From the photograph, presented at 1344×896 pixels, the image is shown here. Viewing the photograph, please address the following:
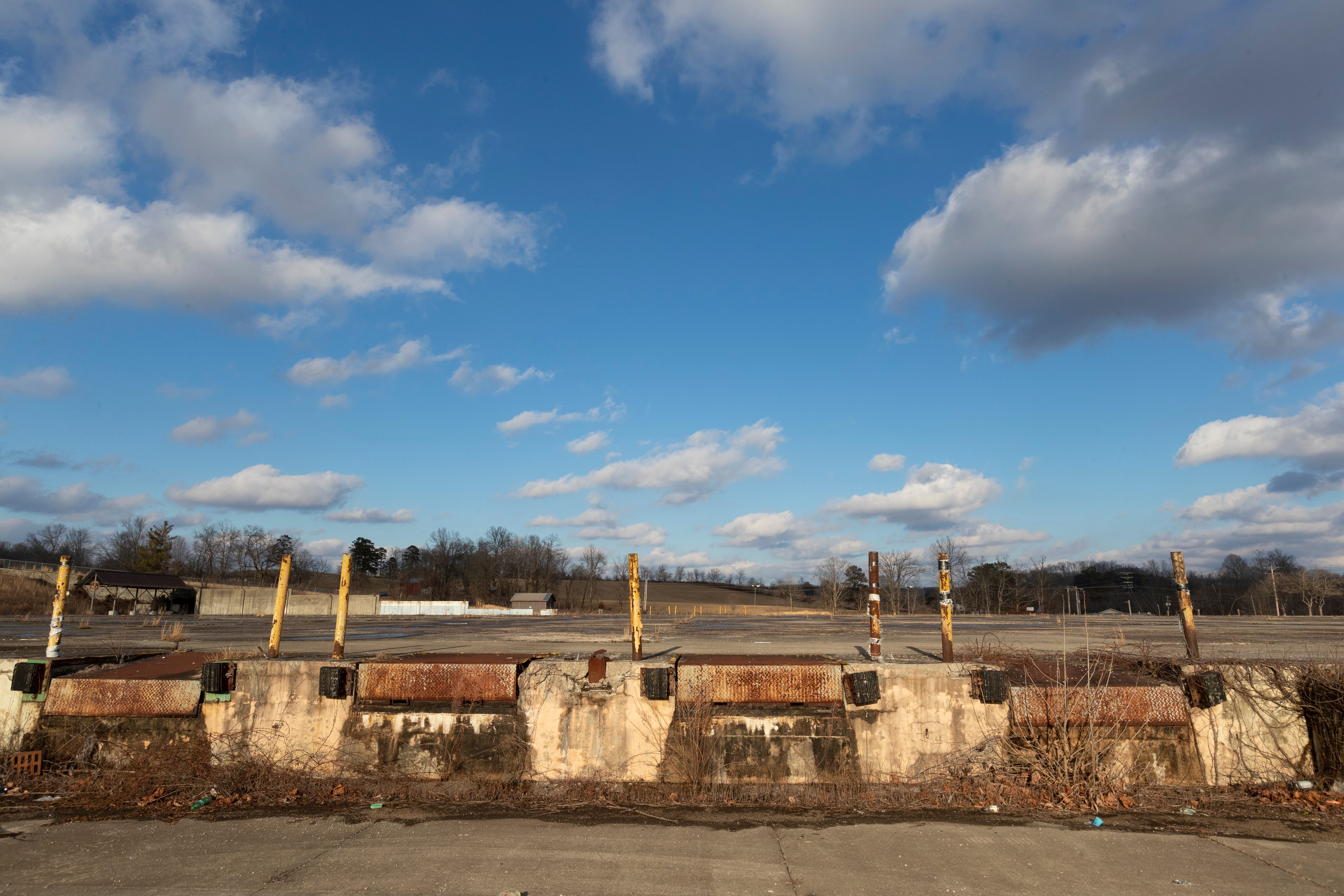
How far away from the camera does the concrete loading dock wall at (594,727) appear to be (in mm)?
7199

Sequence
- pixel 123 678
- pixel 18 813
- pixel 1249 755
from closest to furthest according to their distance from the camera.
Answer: pixel 18 813
pixel 1249 755
pixel 123 678

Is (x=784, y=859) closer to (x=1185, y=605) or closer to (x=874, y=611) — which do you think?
(x=874, y=611)

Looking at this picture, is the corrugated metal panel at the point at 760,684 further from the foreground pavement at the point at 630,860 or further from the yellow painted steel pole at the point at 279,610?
the yellow painted steel pole at the point at 279,610

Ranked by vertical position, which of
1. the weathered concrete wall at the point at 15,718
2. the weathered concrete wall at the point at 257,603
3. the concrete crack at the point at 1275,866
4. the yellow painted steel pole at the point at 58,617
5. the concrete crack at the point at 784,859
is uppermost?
the yellow painted steel pole at the point at 58,617

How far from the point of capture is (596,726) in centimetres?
741

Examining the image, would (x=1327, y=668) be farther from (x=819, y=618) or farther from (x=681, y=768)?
(x=819, y=618)

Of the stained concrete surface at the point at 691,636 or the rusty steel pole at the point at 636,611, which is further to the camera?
the stained concrete surface at the point at 691,636

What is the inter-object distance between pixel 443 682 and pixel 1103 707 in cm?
663

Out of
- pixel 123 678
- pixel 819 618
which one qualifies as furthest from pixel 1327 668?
Result: pixel 819 618

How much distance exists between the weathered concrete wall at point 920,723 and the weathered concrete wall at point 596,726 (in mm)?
2011

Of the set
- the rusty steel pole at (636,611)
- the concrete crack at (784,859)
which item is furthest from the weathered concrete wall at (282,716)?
the concrete crack at (784,859)

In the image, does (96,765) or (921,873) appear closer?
(921,873)

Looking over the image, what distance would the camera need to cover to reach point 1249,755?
7180mm

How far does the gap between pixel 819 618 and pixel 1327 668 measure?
128 feet
